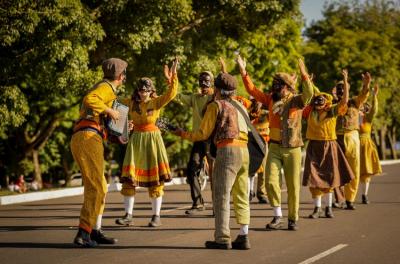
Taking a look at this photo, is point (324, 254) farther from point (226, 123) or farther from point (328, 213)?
point (328, 213)

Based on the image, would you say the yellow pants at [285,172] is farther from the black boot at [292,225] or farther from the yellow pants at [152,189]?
the yellow pants at [152,189]

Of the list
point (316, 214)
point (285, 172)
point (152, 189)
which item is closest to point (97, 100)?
point (152, 189)

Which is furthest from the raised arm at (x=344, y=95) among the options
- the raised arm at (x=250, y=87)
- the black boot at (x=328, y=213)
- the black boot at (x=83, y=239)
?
the black boot at (x=83, y=239)

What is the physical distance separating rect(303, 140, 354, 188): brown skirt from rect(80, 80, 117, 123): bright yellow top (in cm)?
429

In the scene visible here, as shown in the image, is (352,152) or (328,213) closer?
(328,213)

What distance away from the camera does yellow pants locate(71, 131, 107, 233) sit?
9172mm

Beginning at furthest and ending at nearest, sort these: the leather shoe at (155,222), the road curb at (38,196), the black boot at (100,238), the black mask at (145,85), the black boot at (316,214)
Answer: the road curb at (38,196) < the black boot at (316,214) < the leather shoe at (155,222) < the black mask at (145,85) < the black boot at (100,238)

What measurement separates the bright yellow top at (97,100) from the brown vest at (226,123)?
1298mm

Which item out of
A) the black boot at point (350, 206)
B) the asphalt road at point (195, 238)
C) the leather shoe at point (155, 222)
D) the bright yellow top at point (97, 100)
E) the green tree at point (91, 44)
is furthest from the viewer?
the green tree at point (91, 44)

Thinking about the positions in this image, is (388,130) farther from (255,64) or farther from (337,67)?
(255,64)

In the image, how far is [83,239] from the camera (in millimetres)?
9164

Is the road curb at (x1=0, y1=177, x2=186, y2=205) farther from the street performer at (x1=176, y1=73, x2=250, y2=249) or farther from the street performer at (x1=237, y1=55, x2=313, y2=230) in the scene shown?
the street performer at (x1=176, y1=73, x2=250, y2=249)

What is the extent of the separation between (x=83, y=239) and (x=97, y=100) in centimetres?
161

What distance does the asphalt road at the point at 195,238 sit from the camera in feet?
27.6
